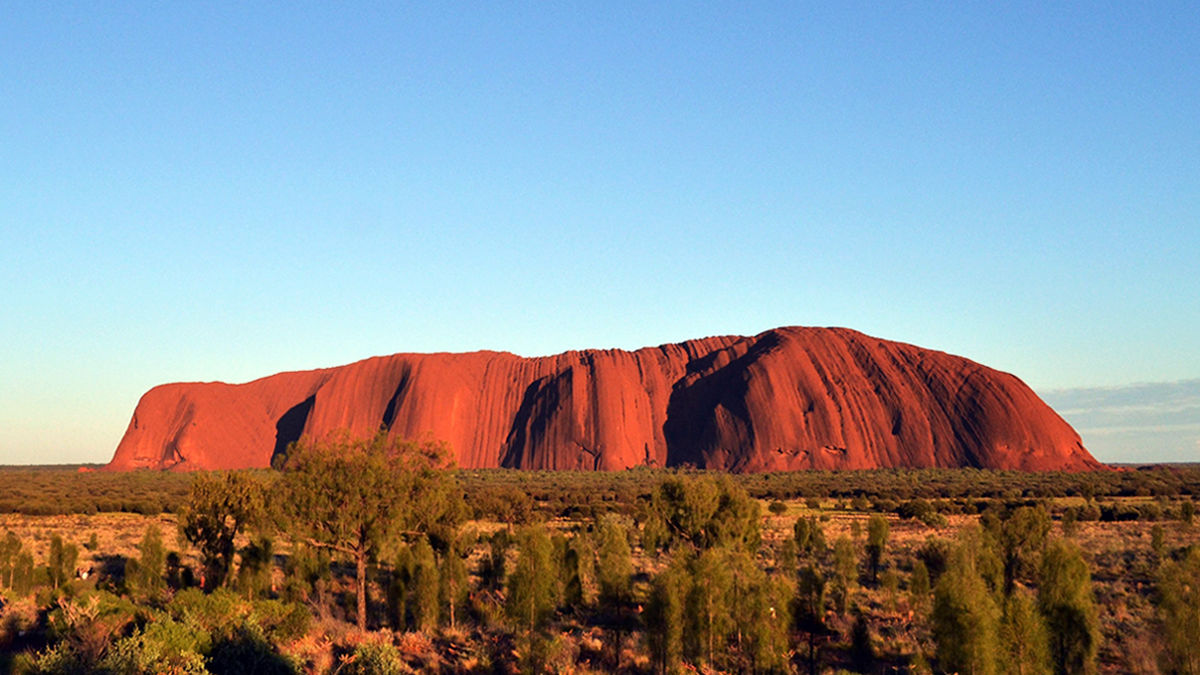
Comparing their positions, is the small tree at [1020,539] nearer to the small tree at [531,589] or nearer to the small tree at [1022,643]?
the small tree at [1022,643]

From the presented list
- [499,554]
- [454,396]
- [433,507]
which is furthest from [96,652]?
[454,396]

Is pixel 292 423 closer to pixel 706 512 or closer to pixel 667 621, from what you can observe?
pixel 706 512

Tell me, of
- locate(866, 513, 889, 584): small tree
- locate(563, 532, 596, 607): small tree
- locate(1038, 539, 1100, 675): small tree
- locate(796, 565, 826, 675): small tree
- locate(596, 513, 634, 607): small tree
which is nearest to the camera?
locate(1038, 539, 1100, 675): small tree

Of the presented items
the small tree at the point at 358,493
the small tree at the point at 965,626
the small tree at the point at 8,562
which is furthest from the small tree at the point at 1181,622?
the small tree at the point at 8,562

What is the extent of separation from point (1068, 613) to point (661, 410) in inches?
4468

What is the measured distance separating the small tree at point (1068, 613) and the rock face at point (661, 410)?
93.3 m

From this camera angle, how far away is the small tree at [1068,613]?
16500 mm

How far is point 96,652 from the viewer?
1379cm

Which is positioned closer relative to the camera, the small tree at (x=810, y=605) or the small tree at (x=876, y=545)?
the small tree at (x=810, y=605)

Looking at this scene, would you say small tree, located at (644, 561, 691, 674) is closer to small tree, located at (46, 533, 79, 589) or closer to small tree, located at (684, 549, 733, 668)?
small tree, located at (684, 549, 733, 668)

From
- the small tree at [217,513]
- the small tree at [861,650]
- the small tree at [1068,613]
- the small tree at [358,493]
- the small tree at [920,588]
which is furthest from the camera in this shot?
the small tree at [217,513]

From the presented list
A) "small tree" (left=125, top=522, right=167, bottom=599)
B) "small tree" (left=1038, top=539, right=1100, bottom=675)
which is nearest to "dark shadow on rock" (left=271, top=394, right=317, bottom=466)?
"small tree" (left=125, top=522, right=167, bottom=599)

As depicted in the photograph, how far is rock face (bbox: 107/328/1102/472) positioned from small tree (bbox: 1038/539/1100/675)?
93288 millimetres

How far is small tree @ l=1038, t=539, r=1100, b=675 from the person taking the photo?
54.1 feet
